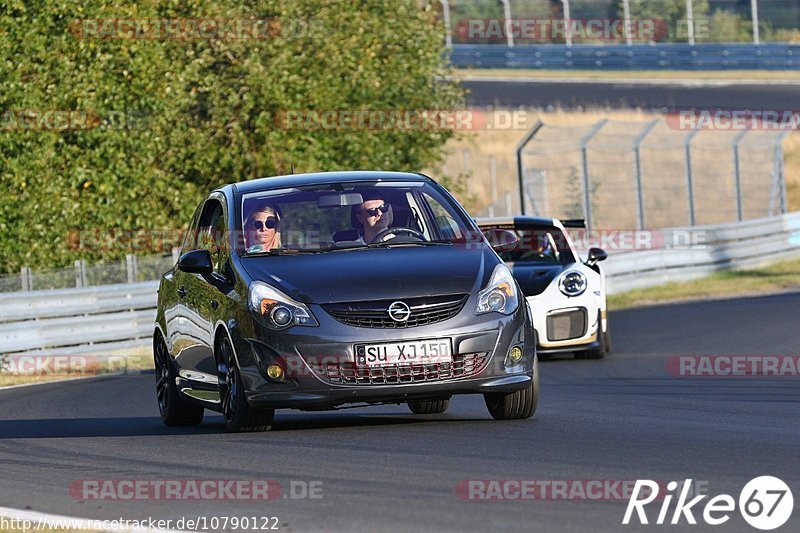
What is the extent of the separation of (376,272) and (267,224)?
112 cm

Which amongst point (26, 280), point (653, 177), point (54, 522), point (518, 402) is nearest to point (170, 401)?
point (518, 402)

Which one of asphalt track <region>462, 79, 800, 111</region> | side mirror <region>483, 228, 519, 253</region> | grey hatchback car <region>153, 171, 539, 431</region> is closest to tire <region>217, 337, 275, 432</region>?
grey hatchback car <region>153, 171, 539, 431</region>

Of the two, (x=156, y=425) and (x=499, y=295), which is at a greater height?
(x=499, y=295)

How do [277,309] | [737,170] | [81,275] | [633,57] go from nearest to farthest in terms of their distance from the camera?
[277,309]
[81,275]
[737,170]
[633,57]

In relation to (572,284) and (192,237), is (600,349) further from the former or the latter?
(192,237)

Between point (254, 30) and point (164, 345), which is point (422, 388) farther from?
point (254, 30)

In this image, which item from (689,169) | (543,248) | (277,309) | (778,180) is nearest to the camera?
(277,309)

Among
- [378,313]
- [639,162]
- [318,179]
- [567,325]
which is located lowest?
[639,162]

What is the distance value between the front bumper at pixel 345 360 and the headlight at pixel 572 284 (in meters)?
6.57

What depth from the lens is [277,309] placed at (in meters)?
9.17

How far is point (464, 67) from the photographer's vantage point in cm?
5522

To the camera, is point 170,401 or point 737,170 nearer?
point 170,401

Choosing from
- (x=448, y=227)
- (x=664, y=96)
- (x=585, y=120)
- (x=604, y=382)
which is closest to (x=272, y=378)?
(x=448, y=227)

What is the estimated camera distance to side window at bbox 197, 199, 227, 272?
10344 mm
